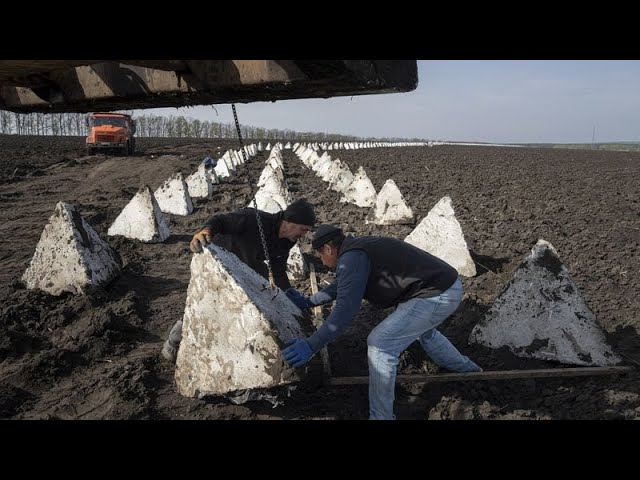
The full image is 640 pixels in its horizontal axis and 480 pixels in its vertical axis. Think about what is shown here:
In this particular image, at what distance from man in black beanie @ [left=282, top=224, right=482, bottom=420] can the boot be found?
1.30 meters

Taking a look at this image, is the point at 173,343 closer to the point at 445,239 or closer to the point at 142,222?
the point at 445,239

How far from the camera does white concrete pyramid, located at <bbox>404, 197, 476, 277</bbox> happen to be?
6.57 metres

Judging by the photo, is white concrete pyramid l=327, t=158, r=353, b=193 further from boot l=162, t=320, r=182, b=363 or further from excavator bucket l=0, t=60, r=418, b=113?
excavator bucket l=0, t=60, r=418, b=113

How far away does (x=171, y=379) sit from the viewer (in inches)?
165

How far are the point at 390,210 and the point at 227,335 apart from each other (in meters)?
6.60

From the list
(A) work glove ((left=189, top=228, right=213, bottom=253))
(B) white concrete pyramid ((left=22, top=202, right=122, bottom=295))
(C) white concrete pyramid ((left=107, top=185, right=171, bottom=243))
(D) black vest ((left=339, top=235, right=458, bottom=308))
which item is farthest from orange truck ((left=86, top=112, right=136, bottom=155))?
(D) black vest ((left=339, top=235, right=458, bottom=308))

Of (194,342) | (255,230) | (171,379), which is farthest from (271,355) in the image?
(255,230)

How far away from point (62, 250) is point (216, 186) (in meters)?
8.95

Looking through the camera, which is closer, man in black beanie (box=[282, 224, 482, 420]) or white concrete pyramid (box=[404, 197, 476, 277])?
man in black beanie (box=[282, 224, 482, 420])

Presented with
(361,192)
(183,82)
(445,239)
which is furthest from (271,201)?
(183,82)

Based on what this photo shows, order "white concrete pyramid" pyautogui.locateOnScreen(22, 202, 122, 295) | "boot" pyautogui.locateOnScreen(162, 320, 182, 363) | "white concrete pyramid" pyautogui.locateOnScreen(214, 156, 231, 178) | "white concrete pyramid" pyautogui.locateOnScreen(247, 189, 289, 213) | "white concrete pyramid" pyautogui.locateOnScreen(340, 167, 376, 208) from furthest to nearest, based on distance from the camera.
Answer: "white concrete pyramid" pyautogui.locateOnScreen(214, 156, 231, 178) < "white concrete pyramid" pyautogui.locateOnScreen(340, 167, 376, 208) < "white concrete pyramid" pyautogui.locateOnScreen(247, 189, 289, 213) < "white concrete pyramid" pyautogui.locateOnScreen(22, 202, 122, 295) < "boot" pyautogui.locateOnScreen(162, 320, 182, 363)

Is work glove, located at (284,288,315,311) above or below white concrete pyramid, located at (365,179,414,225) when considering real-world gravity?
below

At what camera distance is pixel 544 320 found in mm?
4605
